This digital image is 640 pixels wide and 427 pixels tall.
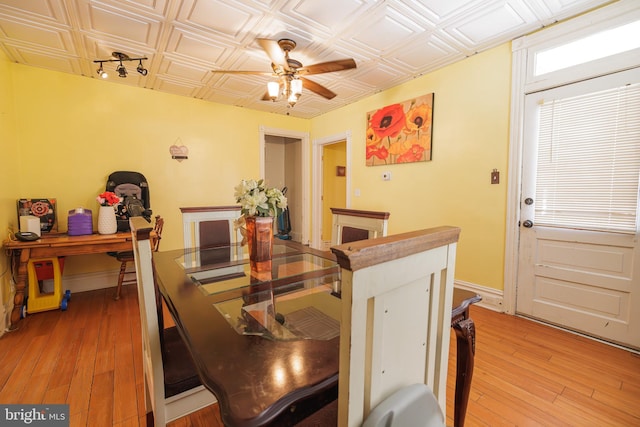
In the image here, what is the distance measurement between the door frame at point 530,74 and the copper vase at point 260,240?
2.23 m

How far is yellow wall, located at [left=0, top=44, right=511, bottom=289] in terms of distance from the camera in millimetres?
2645

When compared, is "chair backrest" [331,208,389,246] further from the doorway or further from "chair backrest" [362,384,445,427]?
the doorway

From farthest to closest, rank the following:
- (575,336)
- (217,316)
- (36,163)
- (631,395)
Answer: (36,163) → (575,336) → (631,395) → (217,316)

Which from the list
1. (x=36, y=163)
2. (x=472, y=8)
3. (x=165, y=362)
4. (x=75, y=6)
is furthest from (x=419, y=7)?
(x=36, y=163)

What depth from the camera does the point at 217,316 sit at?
0.98 meters

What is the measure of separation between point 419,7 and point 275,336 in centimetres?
238

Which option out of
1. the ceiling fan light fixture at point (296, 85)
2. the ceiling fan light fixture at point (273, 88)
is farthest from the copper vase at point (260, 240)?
the ceiling fan light fixture at point (273, 88)

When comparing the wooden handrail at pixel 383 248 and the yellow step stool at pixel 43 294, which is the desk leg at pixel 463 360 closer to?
the wooden handrail at pixel 383 248

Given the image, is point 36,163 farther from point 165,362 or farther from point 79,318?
point 165,362

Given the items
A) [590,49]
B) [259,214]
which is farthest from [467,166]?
[259,214]

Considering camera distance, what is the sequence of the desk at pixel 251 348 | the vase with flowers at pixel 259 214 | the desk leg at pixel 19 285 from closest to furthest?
1. the desk at pixel 251 348
2. the vase with flowers at pixel 259 214
3. the desk leg at pixel 19 285

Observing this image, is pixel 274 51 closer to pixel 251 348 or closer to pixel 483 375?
pixel 251 348

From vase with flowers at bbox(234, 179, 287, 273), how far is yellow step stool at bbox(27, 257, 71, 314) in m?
2.37

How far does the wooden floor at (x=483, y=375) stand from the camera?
142cm
